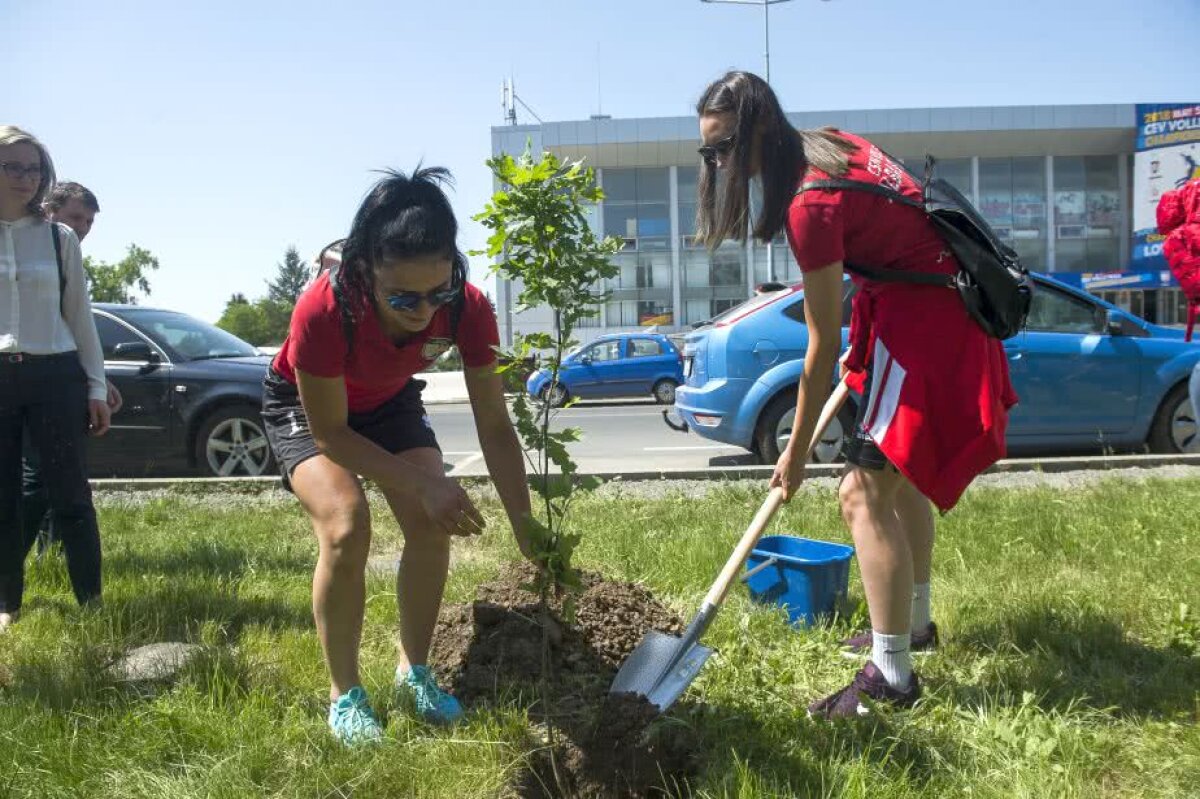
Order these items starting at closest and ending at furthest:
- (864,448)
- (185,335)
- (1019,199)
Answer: (864,448) → (185,335) → (1019,199)

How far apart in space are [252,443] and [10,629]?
4.15 metres

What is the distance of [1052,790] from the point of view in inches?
87.9

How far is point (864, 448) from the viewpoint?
2.82 m

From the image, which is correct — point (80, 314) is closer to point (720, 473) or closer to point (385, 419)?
point (385, 419)

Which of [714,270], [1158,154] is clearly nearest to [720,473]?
[714,270]

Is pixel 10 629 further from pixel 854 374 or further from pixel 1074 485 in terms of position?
pixel 1074 485

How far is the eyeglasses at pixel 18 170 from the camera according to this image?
351cm

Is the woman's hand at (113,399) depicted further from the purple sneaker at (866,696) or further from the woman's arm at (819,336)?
the purple sneaker at (866,696)

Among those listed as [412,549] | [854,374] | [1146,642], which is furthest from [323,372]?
[1146,642]

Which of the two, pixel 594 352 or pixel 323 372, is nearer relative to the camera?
pixel 323 372

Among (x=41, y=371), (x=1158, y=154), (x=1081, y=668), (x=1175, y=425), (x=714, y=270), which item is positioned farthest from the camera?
(x=714, y=270)

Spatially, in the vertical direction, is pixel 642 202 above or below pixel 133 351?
above

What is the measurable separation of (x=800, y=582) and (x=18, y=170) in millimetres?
3312

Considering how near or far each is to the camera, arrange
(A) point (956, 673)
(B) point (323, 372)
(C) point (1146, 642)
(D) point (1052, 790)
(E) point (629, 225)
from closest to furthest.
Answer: (D) point (1052, 790)
(B) point (323, 372)
(A) point (956, 673)
(C) point (1146, 642)
(E) point (629, 225)
